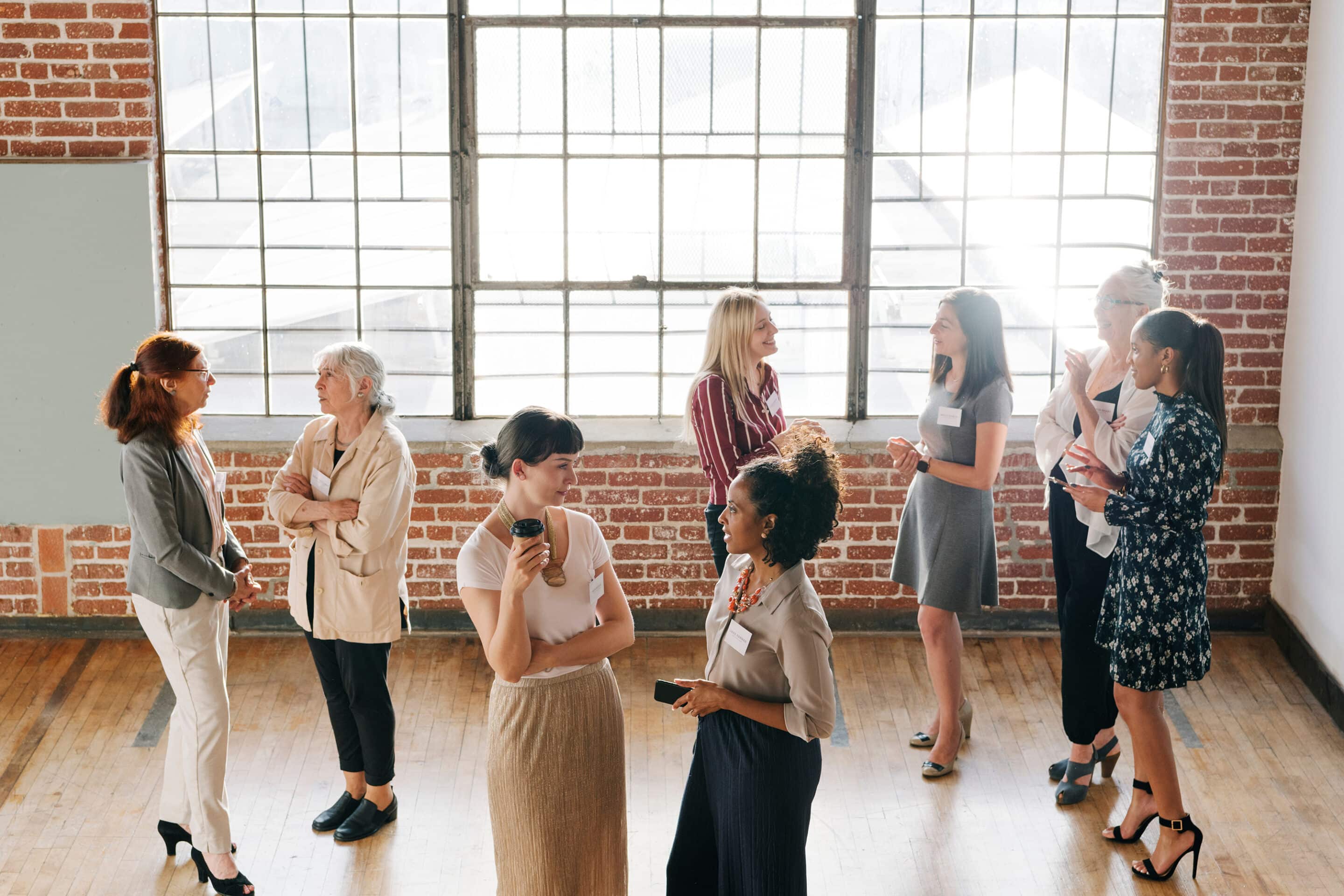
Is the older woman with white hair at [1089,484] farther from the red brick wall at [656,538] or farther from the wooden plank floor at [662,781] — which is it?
the red brick wall at [656,538]

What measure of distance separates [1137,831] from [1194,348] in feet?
5.27

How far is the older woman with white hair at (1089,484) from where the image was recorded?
13.9 feet

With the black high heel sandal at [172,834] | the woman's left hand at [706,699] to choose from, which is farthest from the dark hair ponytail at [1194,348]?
the black high heel sandal at [172,834]

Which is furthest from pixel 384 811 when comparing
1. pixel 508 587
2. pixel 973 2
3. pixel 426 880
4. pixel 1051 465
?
pixel 973 2

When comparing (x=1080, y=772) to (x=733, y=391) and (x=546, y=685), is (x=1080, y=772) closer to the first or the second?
(x=733, y=391)

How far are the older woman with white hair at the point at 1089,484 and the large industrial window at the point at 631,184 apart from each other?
151cm

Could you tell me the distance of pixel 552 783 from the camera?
2938 millimetres

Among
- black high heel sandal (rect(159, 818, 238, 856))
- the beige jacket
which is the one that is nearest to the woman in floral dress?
the beige jacket

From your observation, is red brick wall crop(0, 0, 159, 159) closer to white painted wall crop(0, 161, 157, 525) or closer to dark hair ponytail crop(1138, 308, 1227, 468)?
white painted wall crop(0, 161, 157, 525)

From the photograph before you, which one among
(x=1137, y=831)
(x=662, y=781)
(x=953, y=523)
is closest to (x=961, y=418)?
(x=953, y=523)

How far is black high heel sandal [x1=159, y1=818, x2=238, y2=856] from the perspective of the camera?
411 centimetres

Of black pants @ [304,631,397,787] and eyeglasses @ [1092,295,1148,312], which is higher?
eyeglasses @ [1092,295,1148,312]

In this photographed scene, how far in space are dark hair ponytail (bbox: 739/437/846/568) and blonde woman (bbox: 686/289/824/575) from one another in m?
1.52

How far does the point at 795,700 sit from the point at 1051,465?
6.42ft
